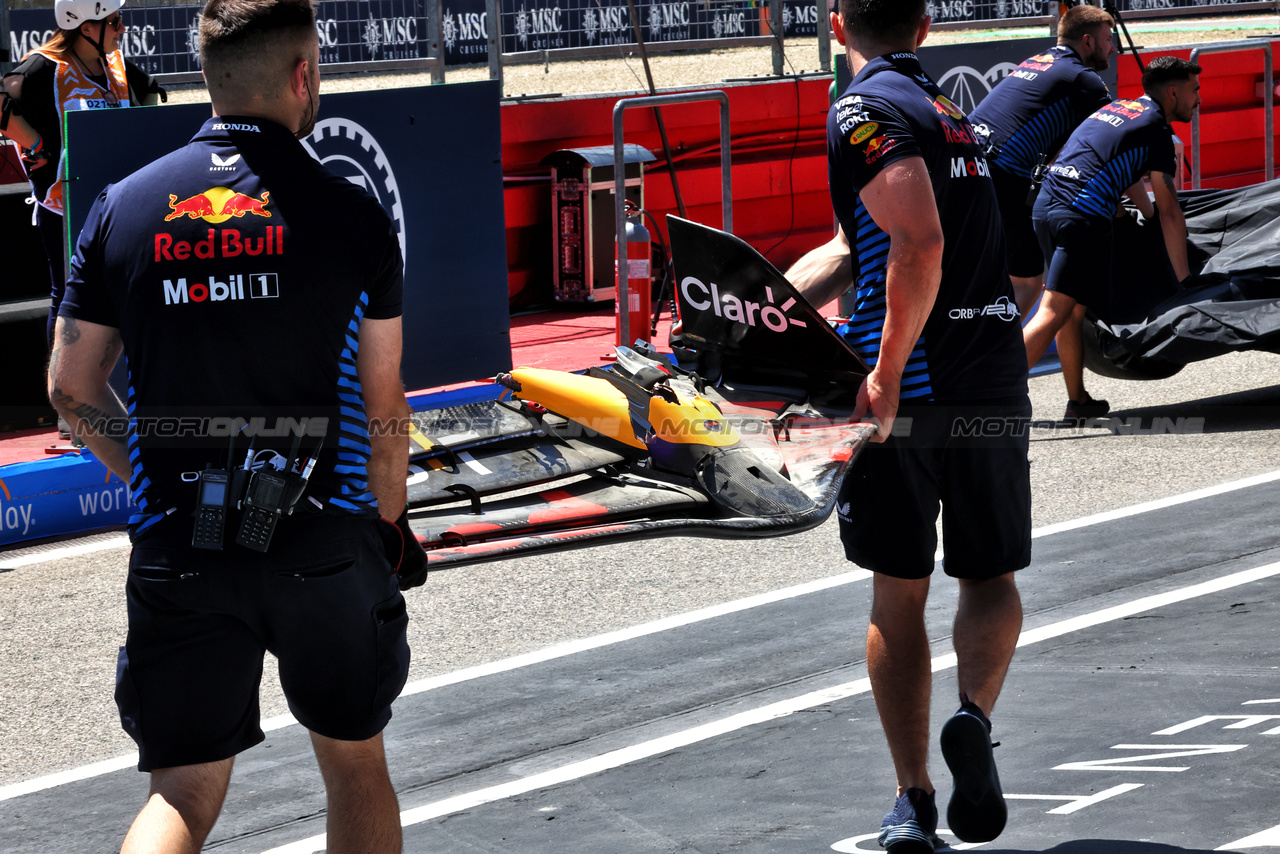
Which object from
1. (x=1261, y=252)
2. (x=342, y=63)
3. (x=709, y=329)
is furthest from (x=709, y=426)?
(x=342, y=63)

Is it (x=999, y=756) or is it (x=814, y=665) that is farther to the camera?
(x=814, y=665)

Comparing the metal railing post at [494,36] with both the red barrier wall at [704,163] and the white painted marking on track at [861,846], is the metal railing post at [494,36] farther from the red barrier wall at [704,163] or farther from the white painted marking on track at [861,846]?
the white painted marking on track at [861,846]

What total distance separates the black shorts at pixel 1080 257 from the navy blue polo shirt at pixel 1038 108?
1.69 ft

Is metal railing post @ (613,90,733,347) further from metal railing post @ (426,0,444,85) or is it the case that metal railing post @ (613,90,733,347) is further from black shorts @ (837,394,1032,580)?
black shorts @ (837,394,1032,580)

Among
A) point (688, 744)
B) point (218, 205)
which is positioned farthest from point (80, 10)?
point (218, 205)

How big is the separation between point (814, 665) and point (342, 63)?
7.61 metres

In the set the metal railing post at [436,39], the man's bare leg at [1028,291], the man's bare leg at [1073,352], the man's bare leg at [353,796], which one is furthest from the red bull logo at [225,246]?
the metal railing post at [436,39]

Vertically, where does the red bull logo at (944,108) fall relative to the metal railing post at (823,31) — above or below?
below

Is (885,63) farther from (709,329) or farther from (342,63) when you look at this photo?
(342,63)

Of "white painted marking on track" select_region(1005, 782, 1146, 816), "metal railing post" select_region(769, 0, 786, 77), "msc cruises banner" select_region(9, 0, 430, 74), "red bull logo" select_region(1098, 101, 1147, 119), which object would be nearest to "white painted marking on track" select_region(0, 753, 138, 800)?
"white painted marking on track" select_region(1005, 782, 1146, 816)

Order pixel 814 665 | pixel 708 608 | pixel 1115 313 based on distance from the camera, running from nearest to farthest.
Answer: pixel 814 665, pixel 708 608, pixel 1115 313

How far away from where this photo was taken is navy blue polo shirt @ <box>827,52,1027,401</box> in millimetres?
3637

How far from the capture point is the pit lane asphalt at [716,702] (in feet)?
12.7

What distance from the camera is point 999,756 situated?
4223mm
